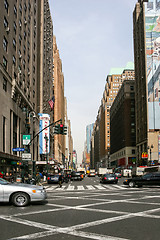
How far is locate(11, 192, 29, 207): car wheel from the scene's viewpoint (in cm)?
1244

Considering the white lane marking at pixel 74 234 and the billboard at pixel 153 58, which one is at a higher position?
the billboard at pixel 153 58

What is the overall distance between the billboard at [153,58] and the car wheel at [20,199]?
256 ft

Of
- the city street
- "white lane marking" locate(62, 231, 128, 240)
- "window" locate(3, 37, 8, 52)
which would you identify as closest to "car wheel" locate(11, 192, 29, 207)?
the city street

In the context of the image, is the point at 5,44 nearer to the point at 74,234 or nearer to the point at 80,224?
the point at 80,224

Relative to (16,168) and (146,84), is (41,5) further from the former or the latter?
(16,168)

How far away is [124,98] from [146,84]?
27.3 m

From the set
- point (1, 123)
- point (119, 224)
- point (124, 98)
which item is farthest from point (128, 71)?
point (119, 224)

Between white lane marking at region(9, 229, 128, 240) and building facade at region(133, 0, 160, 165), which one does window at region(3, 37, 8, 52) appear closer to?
white lane marking at region(9, 229, 128, 240)

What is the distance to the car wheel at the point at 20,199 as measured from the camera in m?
12.4

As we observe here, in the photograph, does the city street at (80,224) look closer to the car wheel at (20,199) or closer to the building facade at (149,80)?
Answer: the car wheel at (20,199)

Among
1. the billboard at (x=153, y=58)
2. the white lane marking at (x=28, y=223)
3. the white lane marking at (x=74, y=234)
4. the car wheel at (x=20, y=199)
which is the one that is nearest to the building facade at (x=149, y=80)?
the billboard at (x=153, y=58)

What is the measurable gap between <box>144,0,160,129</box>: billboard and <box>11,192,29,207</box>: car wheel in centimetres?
A: 7799

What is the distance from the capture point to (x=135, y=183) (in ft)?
88.2

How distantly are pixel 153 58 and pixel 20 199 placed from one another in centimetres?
8317
